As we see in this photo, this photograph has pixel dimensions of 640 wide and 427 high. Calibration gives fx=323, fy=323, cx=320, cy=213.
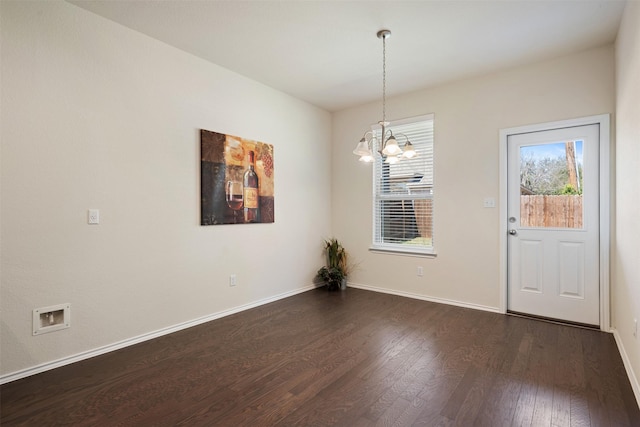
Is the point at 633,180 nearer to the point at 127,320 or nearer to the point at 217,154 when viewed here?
the point at 217,154

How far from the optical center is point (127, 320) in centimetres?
282

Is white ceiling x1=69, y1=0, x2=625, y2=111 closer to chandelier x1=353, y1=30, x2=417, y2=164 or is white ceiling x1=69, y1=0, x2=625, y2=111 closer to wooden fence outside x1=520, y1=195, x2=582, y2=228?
chandelier x1=353, y1=30, x2=417, y2=164

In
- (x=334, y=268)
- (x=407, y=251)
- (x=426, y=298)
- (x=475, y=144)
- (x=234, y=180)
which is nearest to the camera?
(x=234, y=180)

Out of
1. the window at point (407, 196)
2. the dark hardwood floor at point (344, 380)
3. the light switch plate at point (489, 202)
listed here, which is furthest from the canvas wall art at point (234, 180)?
the light switch plate at point (489, 202)

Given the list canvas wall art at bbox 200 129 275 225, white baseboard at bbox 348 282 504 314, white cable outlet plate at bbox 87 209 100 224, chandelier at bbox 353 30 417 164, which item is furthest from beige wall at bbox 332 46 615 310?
white cable outlet plate at bbox 87 209 100 224

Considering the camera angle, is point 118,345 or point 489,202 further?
point 489,202

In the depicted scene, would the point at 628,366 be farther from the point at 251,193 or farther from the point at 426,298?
the point at 251,193

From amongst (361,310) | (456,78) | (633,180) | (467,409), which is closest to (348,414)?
(467,409)

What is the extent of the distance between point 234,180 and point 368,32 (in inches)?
79.7

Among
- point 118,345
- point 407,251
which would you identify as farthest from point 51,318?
point 407,251

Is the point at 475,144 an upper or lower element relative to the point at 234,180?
upper

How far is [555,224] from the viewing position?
3.37m

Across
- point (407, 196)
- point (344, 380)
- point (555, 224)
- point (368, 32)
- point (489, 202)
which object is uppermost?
point (368, 32)

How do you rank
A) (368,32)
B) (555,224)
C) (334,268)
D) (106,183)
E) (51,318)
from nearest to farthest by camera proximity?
1. (51,318)
2. (106,183)
3. (368,32)
4. (555,224)
5. (334,268)
